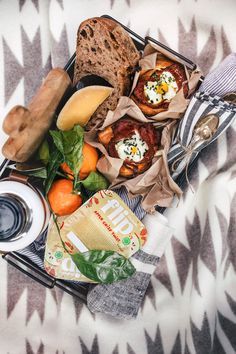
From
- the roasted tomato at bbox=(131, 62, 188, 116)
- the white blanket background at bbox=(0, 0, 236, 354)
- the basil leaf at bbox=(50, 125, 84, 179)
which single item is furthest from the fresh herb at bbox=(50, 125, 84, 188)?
the white blanket background at bbox=(0, 0, 236, 354)

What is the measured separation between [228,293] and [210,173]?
0.19 metres

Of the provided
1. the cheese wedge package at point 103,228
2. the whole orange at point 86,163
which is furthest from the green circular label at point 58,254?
the whole orange at point 86,163

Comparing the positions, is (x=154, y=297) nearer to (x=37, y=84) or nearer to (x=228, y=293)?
(x=228, y=293)

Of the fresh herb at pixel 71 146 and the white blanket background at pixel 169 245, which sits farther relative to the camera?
the white blanket background at pixel 169 245

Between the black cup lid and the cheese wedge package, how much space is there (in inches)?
2.5

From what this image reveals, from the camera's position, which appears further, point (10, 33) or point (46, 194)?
point (10, 33)

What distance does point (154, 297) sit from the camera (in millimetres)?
884

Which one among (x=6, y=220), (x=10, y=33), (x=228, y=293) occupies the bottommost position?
(x=228, y=293)

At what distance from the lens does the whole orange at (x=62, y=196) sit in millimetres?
736

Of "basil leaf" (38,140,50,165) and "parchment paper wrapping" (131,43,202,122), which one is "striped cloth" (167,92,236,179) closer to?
"parchment paper wrapping" (131,43,202,122)

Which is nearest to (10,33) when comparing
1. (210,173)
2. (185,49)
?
(185,49)

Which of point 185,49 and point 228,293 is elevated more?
point 185,49

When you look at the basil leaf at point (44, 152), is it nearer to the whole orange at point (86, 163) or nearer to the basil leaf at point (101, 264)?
the whole orange at point (86, 163)

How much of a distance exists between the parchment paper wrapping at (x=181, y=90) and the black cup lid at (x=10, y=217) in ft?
0.74
